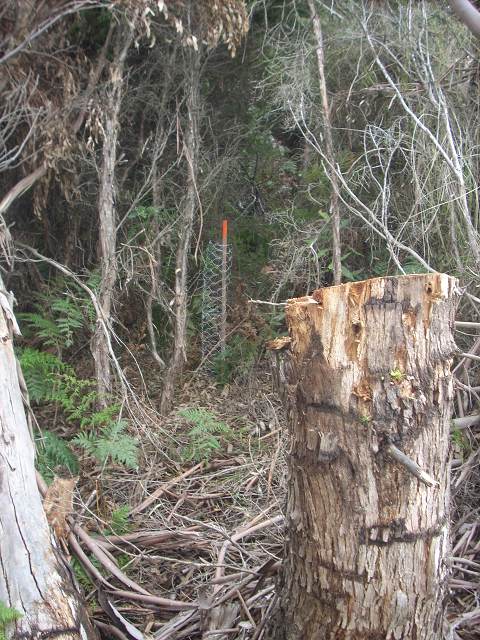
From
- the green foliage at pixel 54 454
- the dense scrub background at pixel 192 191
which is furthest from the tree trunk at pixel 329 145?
the green foliage at pixel 54 454

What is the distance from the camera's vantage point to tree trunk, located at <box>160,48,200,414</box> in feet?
16.5

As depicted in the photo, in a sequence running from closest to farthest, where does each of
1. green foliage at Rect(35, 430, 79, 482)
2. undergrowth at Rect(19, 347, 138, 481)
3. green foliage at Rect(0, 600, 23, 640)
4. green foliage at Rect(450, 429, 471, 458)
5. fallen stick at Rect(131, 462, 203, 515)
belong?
green foliage at Rect(0, 600, 23, 640)
green foliage at Rect(450, 429, 471, 458)
fallen stick at Rect(131, 462, 203, 515)
undergrowth at Rect(19, 347, 138, 481)
green foliage at Rect(35, 430, 79, 482)

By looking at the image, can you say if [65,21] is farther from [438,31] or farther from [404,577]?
[404,577]

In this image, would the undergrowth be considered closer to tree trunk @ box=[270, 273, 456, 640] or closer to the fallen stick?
the fallen stick

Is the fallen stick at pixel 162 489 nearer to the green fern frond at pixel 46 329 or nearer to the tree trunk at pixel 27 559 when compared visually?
the tree trunk at pixel 27 559

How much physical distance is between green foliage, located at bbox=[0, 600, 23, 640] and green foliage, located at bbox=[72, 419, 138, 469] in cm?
159

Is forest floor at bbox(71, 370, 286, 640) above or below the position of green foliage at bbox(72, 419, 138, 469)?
below

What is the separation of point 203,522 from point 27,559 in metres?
1.37

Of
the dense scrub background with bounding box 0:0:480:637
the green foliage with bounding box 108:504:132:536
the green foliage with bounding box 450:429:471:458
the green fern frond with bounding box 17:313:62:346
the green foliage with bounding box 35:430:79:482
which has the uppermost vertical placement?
the dense scrub background with bounding box 0:0:480:637

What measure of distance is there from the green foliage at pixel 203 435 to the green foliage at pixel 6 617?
6.94 ft

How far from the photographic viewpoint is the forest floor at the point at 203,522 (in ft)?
8.48

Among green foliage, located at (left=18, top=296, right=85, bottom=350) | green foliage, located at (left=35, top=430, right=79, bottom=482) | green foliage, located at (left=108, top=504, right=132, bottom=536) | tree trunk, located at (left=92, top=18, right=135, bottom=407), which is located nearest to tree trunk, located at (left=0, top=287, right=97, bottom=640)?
green foliage, located at (left=108, top=504, right=132, bottom=536)

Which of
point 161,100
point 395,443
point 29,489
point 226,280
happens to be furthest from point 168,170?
point 395,443

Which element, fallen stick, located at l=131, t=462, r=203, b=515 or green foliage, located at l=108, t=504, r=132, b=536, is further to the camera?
fallen stick, located at l=131, t=462, r=203, b=515
